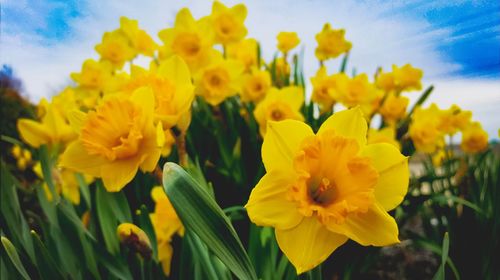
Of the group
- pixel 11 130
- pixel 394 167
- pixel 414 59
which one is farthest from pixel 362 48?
pixel 11 130

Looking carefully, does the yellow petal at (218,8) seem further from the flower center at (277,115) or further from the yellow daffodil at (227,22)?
the flower center at (277,115)

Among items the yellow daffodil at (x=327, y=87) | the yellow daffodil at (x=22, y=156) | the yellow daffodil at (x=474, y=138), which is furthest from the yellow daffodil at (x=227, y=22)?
the yellow daffodil at (x=22, y=156)

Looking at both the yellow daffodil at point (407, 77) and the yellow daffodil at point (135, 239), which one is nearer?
the yellow daffodil at point (135, 239)

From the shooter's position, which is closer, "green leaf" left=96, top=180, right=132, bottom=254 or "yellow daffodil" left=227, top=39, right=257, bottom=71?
"green leaf" left=96, top=180, right=132, bottom=254

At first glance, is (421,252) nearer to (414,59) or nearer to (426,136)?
(426,136)

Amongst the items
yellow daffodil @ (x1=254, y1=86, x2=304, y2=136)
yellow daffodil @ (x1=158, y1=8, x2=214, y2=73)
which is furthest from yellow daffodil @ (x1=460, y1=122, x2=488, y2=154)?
yellow daffodil @ (x1=158, y1=8, x2=214, y2=73)

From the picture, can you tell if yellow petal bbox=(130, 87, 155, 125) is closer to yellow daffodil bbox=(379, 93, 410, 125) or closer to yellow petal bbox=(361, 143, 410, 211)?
yellow petal bbox=(361, 143, 410, 211)

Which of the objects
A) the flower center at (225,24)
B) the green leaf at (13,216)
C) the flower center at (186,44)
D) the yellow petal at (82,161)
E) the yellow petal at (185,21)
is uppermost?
the yellow petal at (185,21)
